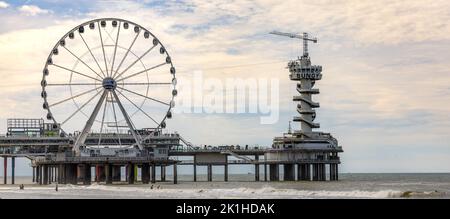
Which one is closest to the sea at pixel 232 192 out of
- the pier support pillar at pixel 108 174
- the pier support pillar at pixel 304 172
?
the pier support pillar at pixel 108 174

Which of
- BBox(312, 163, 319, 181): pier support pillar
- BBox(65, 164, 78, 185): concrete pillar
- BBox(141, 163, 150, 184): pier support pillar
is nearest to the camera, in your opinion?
BBox(65, 164, 78, 185): concrete pillar

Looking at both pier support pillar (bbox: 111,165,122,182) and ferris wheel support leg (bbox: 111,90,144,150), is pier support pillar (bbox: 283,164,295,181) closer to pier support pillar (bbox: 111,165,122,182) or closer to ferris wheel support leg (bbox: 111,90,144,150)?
pier support pillar (bbox: 111,165,122,182)

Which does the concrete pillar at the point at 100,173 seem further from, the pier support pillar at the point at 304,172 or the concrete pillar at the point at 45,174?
the pier support pillar at the point at 304,172

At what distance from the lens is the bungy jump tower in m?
129

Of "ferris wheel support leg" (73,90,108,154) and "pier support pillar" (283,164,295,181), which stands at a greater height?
"ferris wheel support leg" (73,90,108,154)

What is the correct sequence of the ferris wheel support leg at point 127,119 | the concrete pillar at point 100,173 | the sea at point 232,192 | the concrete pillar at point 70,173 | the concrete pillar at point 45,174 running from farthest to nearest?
the concrete pillar at point 100,173
the concrete pillar at point 45,174
the concrete pillar at point 70,173
the ferris wheel support leg at point 127,119
the sea at point 232,192

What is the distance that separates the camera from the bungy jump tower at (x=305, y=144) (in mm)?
129125

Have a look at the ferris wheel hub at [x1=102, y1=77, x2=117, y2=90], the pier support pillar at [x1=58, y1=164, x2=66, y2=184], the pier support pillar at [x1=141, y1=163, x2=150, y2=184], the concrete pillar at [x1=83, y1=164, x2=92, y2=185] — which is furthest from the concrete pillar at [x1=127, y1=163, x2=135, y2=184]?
the ferris wheel hub at [x1=102, y1=77, x2=117, y2=90]

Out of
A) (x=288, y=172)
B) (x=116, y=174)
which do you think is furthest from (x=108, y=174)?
(x=288, y=172)

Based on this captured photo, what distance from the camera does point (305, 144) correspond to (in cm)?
12962

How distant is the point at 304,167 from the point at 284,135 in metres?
5.73

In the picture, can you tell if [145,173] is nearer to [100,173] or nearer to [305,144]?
[100,173]

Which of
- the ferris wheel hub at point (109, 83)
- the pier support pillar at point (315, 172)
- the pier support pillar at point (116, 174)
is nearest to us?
the ferris wheel hub at point (109, 83)
